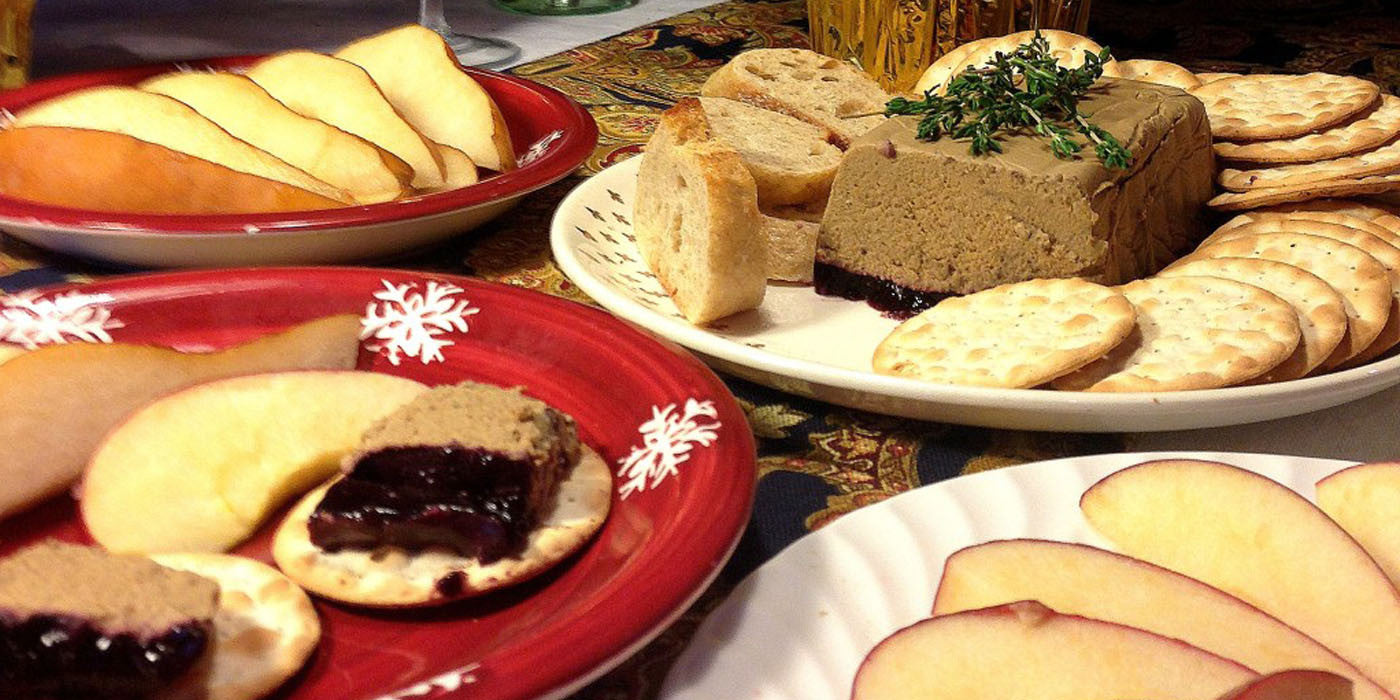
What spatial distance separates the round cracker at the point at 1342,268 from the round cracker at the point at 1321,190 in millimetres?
131

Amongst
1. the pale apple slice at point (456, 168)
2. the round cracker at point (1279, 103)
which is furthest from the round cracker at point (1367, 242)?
the pale apple slice at point (456, 168)

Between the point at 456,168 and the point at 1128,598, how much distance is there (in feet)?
4.30

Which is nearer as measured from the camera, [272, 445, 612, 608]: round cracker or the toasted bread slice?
[272, 445, 612, 608]: round cracker

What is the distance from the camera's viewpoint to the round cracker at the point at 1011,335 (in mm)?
1380

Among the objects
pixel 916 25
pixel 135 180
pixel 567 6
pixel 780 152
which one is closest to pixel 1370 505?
pixel 780 152

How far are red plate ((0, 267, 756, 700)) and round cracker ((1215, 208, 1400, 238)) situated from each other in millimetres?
1080

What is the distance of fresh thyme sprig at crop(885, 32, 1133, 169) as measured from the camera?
5.82 ft

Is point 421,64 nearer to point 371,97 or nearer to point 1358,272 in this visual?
point 371,97

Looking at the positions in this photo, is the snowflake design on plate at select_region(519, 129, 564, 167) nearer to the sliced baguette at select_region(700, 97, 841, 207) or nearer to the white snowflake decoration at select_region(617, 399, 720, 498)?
the sliced baguette at select_region(700, 97, 841, 207)

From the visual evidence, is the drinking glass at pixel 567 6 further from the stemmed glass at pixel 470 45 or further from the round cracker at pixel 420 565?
the round cracker at pixel 420 565

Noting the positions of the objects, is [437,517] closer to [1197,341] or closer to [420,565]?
[420,565]

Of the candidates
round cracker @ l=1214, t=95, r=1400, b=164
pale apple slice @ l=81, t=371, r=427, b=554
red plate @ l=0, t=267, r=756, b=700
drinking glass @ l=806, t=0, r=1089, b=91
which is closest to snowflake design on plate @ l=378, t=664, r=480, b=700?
red plate @ l=0, t=267, r=756, b=700

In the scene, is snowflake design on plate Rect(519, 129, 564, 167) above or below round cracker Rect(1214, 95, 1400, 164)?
below

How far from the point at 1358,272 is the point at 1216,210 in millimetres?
411
